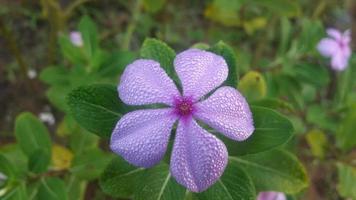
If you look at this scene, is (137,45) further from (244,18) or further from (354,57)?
(354,57)

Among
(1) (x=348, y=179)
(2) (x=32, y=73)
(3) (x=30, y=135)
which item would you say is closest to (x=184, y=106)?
(3) (x=30, y=135)

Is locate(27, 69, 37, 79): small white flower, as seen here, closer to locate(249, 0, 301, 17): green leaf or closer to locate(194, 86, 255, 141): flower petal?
locate(249, 0, 301, 17): green leaf

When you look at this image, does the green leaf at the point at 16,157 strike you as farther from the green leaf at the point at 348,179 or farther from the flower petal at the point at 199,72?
the green leaf at the point at 348,179

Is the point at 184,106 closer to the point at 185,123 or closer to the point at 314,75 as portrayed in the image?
the point at 185,123

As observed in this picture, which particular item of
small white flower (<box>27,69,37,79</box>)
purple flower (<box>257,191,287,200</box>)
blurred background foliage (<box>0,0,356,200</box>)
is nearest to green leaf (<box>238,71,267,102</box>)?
blurred background foliage (<box>0,0,356,200</box>)

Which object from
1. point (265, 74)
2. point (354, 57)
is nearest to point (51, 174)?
point (265, 74)

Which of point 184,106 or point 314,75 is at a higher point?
point 184,106
